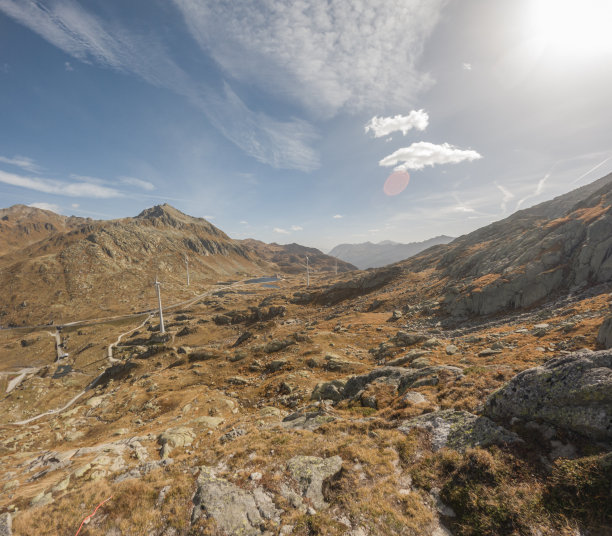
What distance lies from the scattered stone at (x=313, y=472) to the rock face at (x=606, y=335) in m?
24.1

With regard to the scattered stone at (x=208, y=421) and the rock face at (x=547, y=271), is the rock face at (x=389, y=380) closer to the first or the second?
the scattered stone at (x=208, y=421)

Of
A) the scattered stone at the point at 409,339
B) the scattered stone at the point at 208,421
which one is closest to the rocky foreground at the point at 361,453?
the scattered stone at the point at 208,421

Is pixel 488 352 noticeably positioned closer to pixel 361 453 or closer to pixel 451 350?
pixel 451 350

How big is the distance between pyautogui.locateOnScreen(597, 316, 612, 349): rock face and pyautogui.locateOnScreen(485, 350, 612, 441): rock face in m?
13.5

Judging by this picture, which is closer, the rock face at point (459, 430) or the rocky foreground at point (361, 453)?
the rocky foreground at point (361, 453)

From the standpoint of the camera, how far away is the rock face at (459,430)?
10633 millimetres

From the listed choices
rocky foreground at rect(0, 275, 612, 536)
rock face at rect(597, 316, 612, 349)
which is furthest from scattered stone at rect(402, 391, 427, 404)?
rock face at rect(597, 316, 612, 349)

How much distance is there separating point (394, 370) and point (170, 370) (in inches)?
1483

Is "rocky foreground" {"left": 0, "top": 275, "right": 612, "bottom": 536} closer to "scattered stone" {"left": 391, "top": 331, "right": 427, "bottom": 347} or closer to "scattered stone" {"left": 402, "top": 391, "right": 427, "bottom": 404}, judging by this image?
"scattered stone" {"left": 402, "top": 391, "right": 427, "bottom": 404}

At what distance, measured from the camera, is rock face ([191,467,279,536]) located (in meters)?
8.93

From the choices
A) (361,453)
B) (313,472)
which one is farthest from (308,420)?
(361,453)

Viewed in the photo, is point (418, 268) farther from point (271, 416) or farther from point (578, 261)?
point (271, 416)

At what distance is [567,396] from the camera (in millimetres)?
10156

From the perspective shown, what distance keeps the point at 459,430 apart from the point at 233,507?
1097 cm
